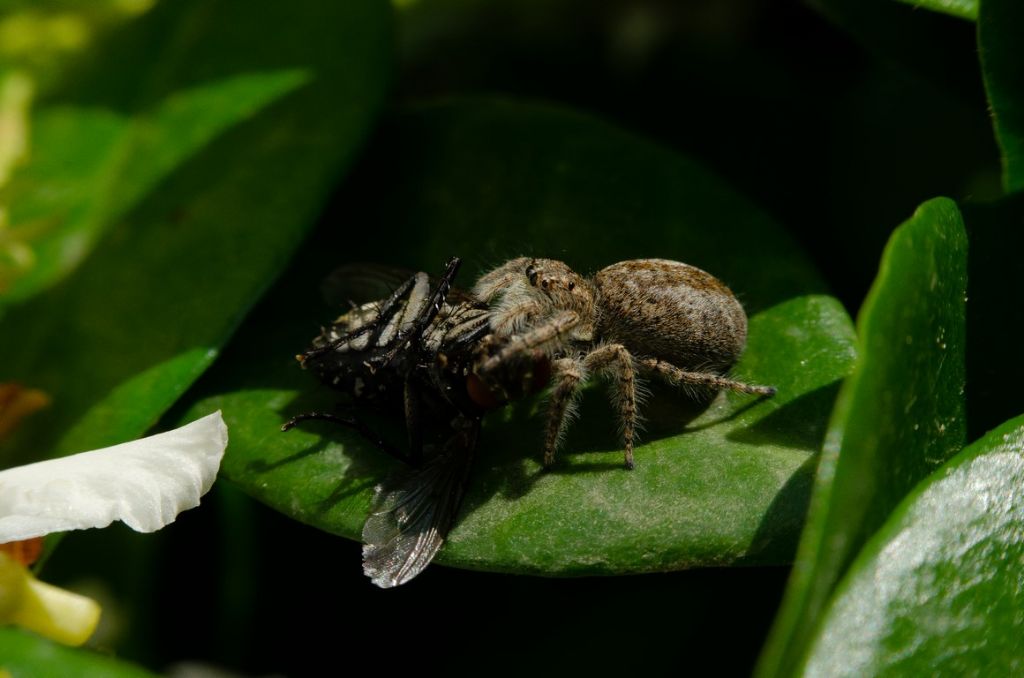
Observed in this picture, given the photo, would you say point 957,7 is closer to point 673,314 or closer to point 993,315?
point 993,315

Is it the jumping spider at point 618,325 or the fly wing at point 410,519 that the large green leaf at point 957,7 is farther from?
the fly wing at point 410,519

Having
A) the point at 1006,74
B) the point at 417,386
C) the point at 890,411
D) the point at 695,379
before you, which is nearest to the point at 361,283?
the point at 417,386

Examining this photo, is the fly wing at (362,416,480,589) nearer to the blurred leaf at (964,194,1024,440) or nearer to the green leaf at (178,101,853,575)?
the green leaf at (178,101,853,575)

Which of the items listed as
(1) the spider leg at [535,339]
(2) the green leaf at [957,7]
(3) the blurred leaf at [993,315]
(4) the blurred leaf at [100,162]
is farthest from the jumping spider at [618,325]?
(4) the blurred leaf at [100,162]

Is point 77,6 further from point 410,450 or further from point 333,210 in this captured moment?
point 410,450

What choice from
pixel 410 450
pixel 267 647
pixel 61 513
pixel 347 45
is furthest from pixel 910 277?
pixel 267 647

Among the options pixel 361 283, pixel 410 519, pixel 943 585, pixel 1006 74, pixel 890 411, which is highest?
pixel 1006 74
